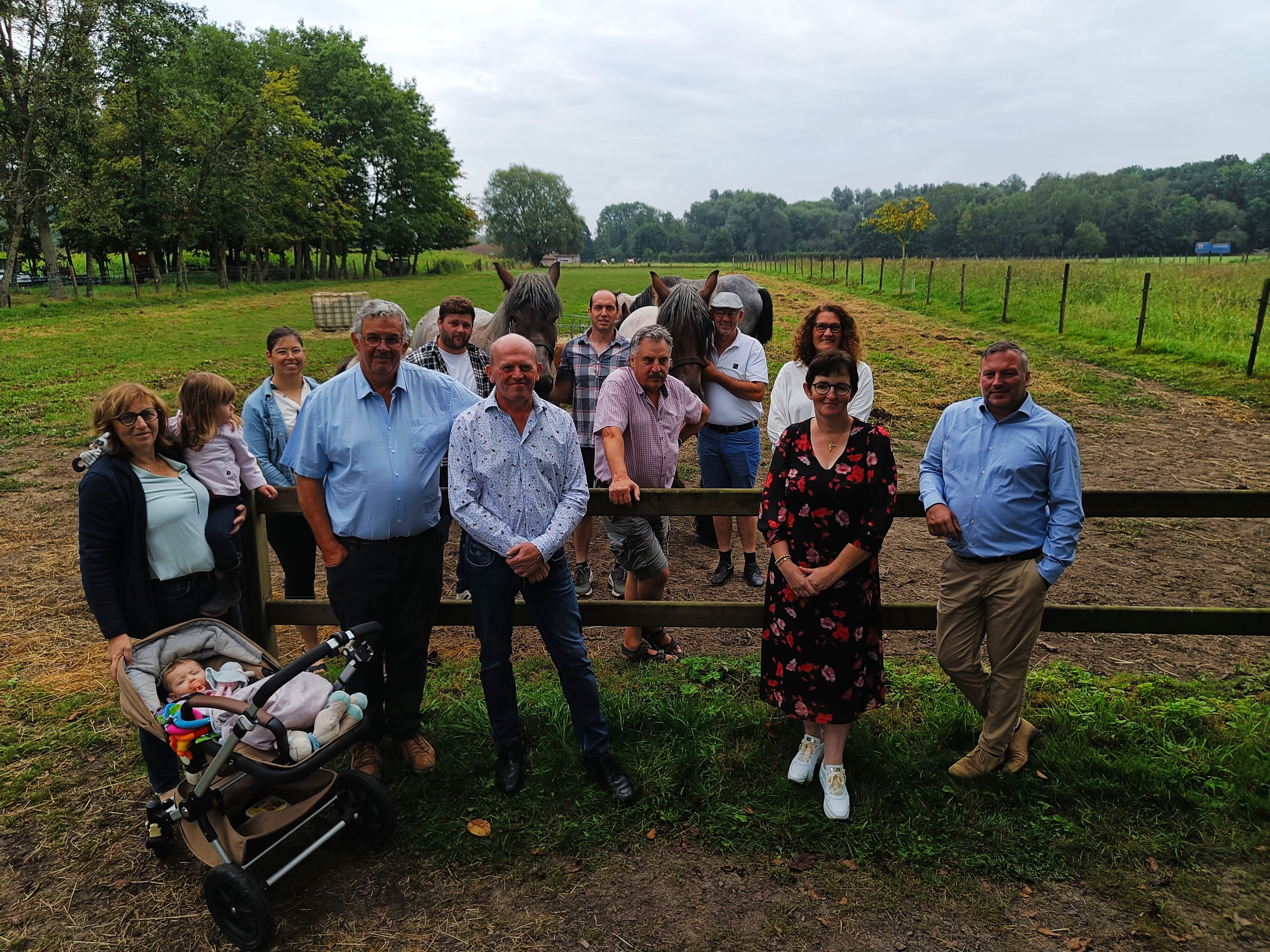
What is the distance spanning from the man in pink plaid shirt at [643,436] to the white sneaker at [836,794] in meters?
1.28

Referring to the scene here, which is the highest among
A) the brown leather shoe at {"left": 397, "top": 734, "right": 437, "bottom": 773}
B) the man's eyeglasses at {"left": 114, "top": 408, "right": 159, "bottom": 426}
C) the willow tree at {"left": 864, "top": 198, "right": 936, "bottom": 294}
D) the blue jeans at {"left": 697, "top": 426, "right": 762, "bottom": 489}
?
the willow tree at {"left": 864, "top": 198, "right": 936, "bottom": 294}

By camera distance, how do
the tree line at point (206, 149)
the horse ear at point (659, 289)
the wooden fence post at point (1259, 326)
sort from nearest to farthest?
the horse ear at point (659, 289) → the wooden fence post at point (1259, 326) → the tree line at point (206, 149)

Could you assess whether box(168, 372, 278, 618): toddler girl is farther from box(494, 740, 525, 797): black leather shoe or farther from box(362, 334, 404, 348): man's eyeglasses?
box(494, 740, 525, 797): black leather shoe

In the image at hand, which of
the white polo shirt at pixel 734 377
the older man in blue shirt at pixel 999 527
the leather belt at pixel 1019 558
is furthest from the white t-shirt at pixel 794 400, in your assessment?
the leather belt at pixel 1019 558

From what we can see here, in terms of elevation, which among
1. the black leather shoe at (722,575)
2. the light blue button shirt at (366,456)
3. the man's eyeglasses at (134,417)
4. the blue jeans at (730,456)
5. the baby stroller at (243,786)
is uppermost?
the man's eyeglasses at (134,417)

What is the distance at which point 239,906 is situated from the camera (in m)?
2.66

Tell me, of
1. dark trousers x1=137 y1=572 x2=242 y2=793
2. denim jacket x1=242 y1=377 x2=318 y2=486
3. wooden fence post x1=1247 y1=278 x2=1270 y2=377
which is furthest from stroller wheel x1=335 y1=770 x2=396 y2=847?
wooden fence post x1=1247 y1=278 x2=1270 y2=377

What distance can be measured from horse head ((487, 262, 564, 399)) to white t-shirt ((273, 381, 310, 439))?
1428mm

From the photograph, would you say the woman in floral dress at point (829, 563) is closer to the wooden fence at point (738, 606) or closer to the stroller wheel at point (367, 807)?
the wooden fence at point (738, 606)

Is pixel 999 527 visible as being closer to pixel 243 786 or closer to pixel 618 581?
pixel 618 581

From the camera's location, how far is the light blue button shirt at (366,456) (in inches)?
128

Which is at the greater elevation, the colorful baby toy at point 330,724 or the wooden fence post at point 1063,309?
the wooden fence post at point 1063,309

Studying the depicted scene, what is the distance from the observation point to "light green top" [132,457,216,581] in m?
3.09

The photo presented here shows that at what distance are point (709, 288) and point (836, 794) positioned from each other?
4007 mm
